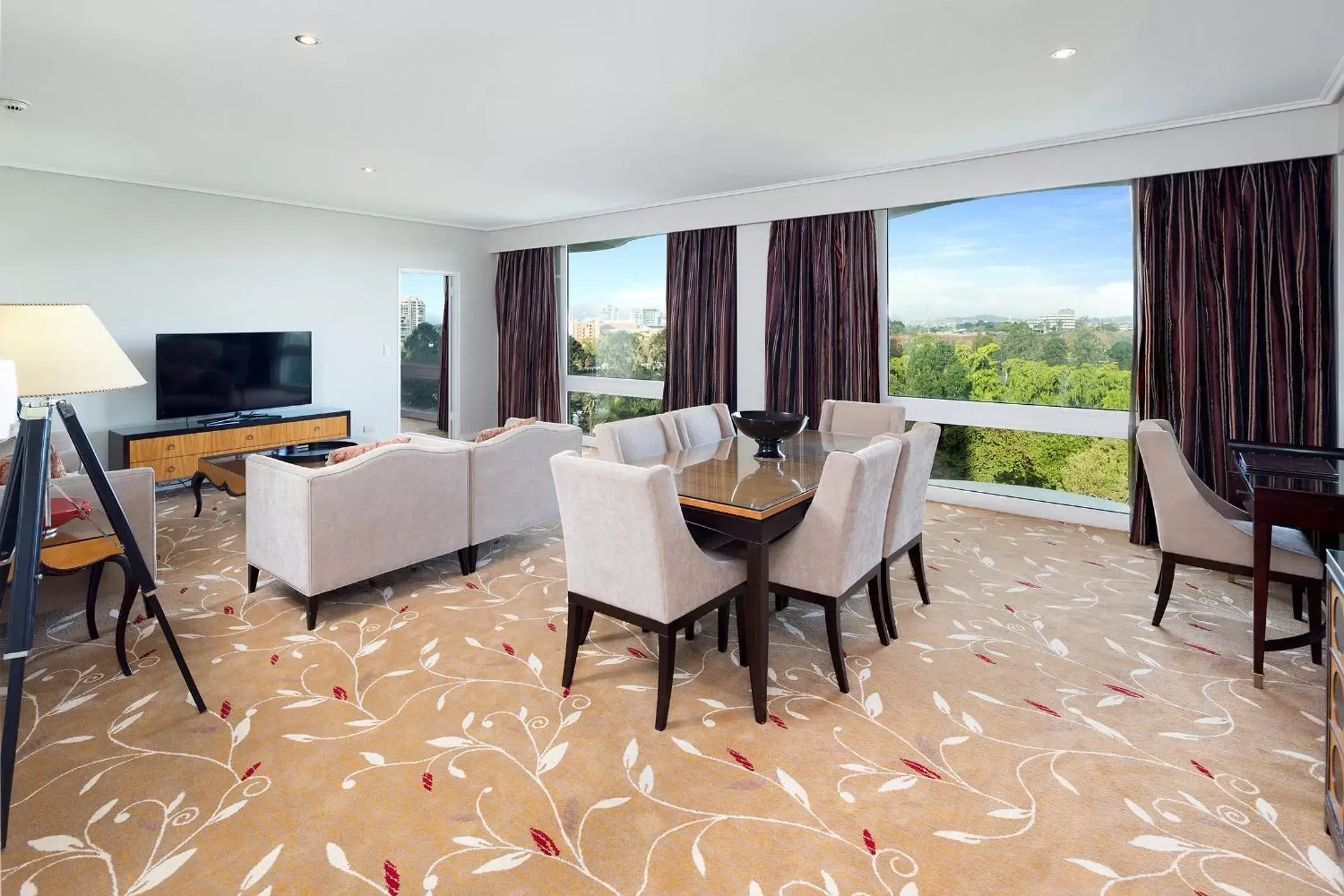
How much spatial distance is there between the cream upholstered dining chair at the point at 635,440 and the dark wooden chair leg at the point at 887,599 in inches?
46.2

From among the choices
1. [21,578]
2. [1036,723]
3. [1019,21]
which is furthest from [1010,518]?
[21,578]

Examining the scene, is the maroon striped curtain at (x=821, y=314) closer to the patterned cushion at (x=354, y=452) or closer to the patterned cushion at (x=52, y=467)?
the patterned cushion at (x=354, y=452)

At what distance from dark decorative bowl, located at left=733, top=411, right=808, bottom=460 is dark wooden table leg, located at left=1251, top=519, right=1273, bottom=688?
5.84 feet

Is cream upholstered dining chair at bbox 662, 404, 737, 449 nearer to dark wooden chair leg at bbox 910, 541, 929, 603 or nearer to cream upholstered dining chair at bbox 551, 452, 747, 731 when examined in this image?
dark wooden chair leg at bbox 910, 541, 929, 603

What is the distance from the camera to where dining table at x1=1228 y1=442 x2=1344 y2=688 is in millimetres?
2521

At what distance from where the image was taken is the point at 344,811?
76.9 inches

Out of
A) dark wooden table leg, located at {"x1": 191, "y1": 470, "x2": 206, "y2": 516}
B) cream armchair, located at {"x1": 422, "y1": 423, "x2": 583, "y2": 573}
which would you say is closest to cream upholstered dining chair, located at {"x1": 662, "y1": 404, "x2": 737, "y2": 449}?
cream armchair, located at {"x1": 422, "y1": 423, "x2": 583, "y2": 573}

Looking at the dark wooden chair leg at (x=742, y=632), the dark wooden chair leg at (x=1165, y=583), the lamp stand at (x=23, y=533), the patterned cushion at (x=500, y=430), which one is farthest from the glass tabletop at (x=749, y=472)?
the lamp stand at (x=23, y=533)

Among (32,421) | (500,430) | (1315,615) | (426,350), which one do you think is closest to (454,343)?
(426,350)

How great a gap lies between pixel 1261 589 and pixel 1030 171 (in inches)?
121

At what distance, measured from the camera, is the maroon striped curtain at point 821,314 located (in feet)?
18.1

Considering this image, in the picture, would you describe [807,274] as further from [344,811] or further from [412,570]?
[344,811]

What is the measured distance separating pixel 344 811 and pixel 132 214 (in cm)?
564

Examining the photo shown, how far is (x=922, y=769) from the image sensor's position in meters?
2.17
